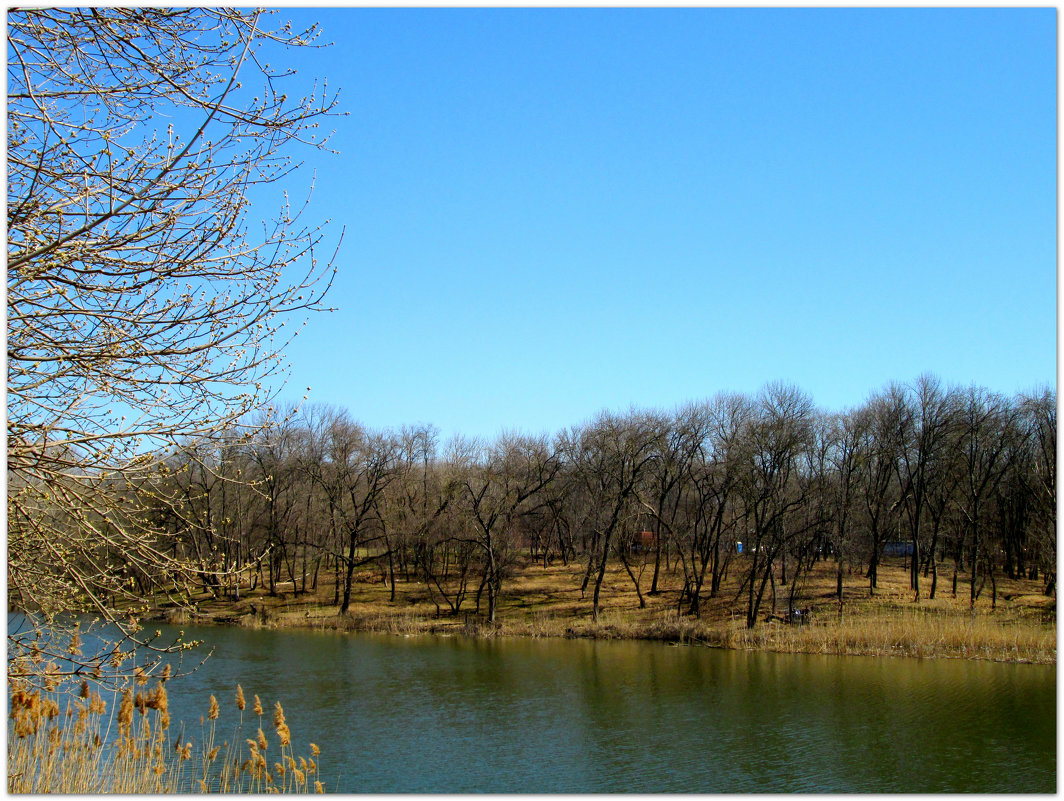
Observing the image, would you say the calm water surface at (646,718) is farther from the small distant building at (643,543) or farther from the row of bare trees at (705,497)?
the small distant building at (643,543)

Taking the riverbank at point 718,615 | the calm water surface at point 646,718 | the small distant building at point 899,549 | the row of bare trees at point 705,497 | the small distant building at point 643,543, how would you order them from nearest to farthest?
the calm water surface at point 646,718
the riverbank at point 718,615
the row of bare trees at point 705,497
the small distant building at point 643,543
the small distant building at point 899,549

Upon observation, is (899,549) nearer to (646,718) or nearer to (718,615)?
(718,615)

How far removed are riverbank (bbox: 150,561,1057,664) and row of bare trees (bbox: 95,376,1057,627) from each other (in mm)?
742

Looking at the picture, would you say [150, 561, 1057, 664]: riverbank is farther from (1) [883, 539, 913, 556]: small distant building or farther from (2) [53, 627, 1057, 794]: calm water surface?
(1) [883, 539, 913, 556]: small distant building

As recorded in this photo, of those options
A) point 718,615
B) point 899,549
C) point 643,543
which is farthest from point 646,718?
point 899,549

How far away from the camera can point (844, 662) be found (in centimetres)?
2664

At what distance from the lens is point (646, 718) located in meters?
20.1

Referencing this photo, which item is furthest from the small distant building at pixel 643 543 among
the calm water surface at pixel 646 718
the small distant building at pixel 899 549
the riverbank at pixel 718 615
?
the calm water surface at pixel 646 718

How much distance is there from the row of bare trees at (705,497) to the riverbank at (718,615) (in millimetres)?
742

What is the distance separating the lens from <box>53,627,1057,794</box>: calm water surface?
611 inches

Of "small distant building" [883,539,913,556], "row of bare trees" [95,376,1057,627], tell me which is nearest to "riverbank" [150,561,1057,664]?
"row of bare trees" [95,376,1057,627]

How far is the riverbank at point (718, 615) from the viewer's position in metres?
27.7

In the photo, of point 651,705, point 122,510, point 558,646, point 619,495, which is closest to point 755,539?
point 619,495

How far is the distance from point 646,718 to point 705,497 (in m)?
19.7
